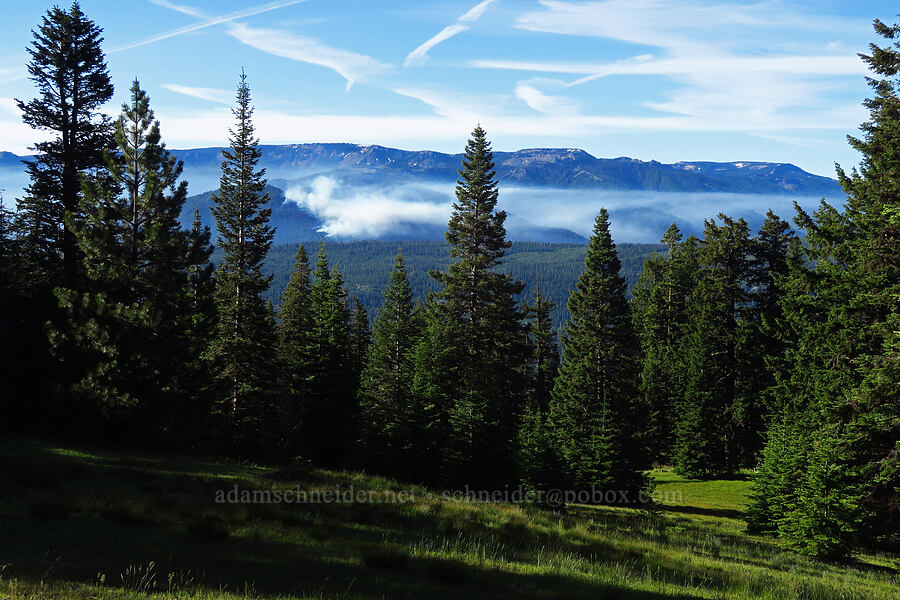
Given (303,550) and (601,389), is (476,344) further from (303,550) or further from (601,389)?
(303,550)

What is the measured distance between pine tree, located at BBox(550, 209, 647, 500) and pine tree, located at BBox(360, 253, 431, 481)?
10.2m

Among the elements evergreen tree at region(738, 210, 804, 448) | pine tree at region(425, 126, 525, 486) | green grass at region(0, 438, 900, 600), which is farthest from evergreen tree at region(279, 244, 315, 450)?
evergreen tree at region(738, 210, 804, 448)

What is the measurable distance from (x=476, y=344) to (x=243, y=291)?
47.0 ft

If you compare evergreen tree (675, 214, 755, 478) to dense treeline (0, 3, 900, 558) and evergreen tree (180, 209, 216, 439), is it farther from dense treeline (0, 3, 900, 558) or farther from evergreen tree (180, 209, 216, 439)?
evergreen tree (180, 209, 216, 439)

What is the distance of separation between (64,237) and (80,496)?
18.3 metres

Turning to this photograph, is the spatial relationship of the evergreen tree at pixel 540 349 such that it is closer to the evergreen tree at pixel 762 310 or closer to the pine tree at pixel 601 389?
the pine tree at pixel 601 389

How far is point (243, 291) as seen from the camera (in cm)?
3050

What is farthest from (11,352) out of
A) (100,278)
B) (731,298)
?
(731,298)

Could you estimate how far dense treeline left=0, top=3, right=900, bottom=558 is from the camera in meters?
19.4

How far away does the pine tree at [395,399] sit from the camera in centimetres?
3384

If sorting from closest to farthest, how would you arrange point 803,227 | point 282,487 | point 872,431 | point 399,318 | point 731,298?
1. point 282,487
2. point 872,431
3. point 803,227
4. point 399,318
5. point 731,298

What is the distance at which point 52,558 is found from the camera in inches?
243

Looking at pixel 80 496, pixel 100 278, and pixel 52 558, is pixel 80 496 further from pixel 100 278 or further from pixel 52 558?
pixel 100 278

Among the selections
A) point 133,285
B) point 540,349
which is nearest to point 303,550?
point 133,285
